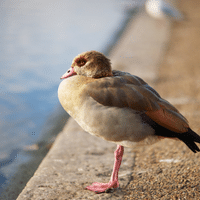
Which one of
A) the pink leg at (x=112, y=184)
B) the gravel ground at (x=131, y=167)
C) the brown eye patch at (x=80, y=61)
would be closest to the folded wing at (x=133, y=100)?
the brown eye patch at (x=80, y=61)

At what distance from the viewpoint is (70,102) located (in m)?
2.39

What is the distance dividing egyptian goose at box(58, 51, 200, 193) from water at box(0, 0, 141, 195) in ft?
4.92

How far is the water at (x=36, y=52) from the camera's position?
456cm

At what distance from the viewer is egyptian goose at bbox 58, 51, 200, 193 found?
7.55 feet

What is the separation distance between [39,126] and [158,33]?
696 cm

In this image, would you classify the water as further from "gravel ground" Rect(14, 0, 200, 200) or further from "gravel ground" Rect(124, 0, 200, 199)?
"gravel ground" Rect(124, 0, 200, 199)

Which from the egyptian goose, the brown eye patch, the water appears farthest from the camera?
the water

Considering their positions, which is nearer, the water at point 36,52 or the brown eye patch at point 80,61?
the brown eye patch at point 80,61

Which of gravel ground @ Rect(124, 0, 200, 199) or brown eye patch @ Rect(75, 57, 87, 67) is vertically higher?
brown eye patch @ Rect(75, 57, 87, 67)

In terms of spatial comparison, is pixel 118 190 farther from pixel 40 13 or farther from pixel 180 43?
pixel 40 13

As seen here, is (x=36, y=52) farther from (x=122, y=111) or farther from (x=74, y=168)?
(x=122, y=111)

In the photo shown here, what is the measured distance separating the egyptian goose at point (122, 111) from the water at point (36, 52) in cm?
150

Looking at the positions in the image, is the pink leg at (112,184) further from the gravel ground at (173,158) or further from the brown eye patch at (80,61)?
the brown eye patch at (80,61)

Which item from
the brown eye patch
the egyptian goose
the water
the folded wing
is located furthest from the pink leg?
the water
